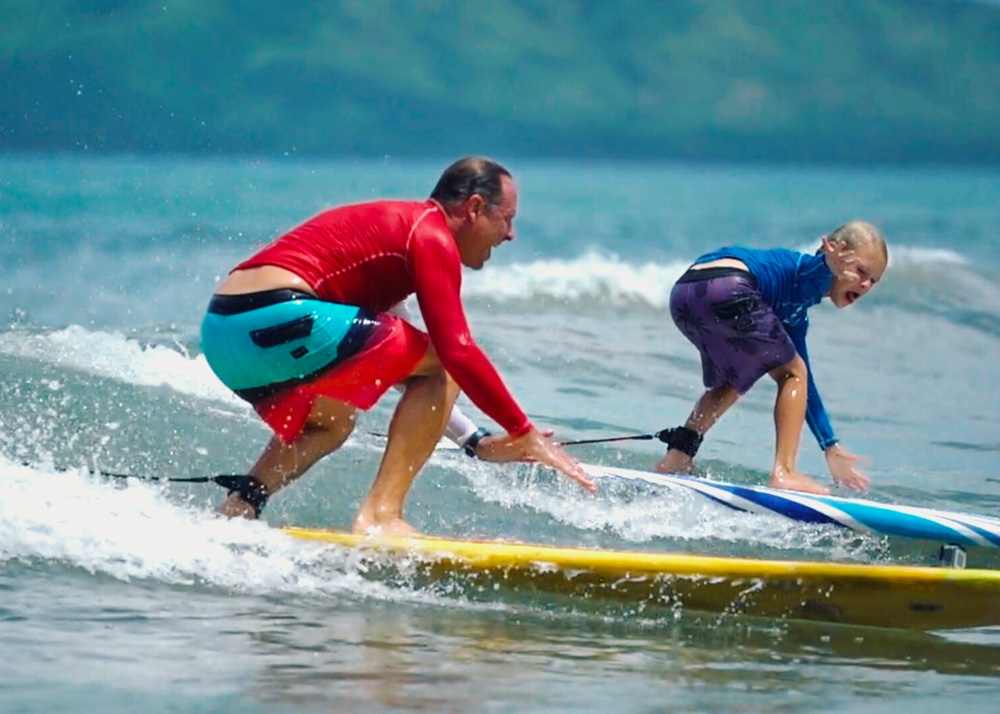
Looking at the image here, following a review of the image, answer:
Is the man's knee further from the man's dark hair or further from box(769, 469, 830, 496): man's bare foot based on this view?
box(769, 469, 830, 496): man's bare foot

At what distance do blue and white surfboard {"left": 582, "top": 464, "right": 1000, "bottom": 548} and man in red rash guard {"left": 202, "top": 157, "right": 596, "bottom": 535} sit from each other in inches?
50.7

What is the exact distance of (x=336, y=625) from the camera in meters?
4.23

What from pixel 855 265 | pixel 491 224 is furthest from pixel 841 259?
pixel 491 224

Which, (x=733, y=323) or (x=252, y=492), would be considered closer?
(x=252, y=492)

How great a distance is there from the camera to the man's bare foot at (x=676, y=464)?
6.59 metres

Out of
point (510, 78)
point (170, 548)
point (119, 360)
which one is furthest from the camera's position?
point (510, 78)

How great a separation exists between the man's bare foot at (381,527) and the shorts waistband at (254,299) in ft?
2.05

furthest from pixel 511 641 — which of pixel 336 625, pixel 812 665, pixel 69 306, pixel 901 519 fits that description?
pixel 69 306

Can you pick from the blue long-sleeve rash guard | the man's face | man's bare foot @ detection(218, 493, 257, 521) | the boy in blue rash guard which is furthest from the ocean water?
the man's face

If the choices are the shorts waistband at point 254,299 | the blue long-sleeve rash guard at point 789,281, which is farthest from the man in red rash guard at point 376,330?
the blue long-sleeve rash guard at point 789,281

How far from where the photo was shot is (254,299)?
4707 millimetres

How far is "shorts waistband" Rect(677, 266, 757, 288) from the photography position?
630 cm

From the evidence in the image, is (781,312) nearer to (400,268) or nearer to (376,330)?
(400,268)

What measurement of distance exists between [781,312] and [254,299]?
2.37 metres
